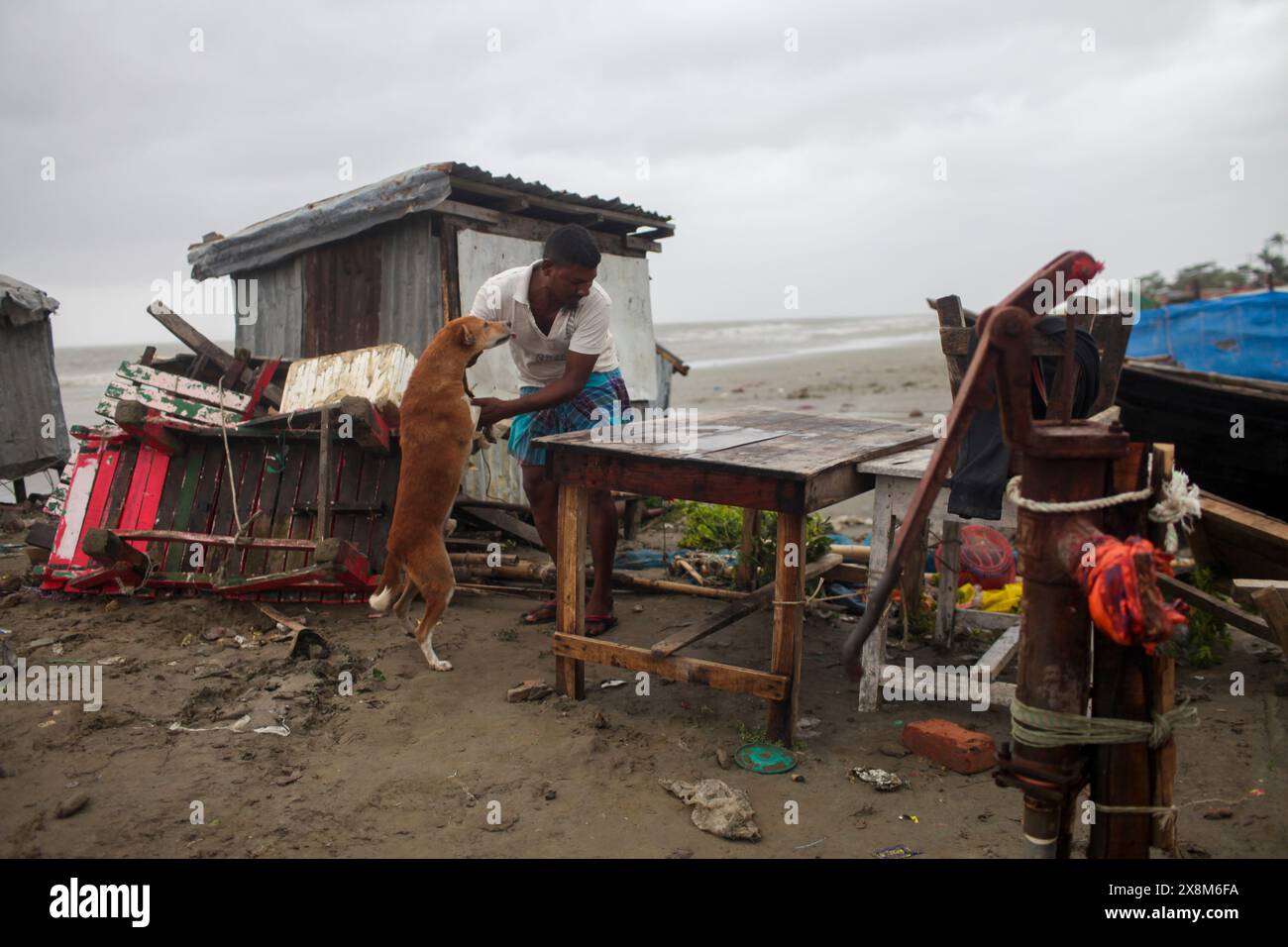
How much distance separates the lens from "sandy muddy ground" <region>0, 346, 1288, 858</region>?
3129mm

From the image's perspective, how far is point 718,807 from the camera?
129 inches

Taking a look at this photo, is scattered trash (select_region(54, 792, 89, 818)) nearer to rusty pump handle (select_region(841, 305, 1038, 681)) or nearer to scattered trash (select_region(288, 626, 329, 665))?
scattered trash (select_region(288, 626, 329, 665))

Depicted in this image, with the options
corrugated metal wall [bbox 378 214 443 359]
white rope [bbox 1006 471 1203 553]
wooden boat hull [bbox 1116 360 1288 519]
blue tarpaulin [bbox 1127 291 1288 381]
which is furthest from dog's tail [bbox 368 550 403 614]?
blue tarpaulin [bbox 1127 291 1288 381]

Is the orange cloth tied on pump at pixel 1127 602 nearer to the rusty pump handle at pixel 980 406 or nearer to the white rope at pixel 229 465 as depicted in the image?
the rusty pump handle at pixel 980 406

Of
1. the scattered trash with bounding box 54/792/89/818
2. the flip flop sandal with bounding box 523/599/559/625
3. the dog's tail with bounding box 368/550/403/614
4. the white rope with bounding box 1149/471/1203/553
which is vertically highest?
the white rope with bounding box 1149/471/1203/553

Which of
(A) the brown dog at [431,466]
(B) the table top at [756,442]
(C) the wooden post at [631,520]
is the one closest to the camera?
(B) the table top at [756,442]

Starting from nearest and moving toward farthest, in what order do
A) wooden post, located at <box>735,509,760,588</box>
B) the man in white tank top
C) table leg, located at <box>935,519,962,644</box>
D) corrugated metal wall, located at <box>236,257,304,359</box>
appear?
the man in white tank top → table leg, located at <box>935,519,962,644</box> → wooden post, located at <box>735,509,760,588</box> → corrugated metal wall, located at <box>236,257,304,359</box>

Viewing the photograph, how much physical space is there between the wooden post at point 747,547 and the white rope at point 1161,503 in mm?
3939

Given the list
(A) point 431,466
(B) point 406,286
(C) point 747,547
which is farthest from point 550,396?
(B) point 406,286

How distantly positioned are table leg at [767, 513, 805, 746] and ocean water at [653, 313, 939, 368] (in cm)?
2694

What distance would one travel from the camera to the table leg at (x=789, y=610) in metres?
3.68

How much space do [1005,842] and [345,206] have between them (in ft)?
21.6

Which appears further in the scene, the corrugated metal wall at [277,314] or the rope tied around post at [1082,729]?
the corrugated metal wall at [277,314]

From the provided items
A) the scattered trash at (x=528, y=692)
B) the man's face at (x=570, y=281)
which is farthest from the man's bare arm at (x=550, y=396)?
the scattered trash at (x=528, y=692)
